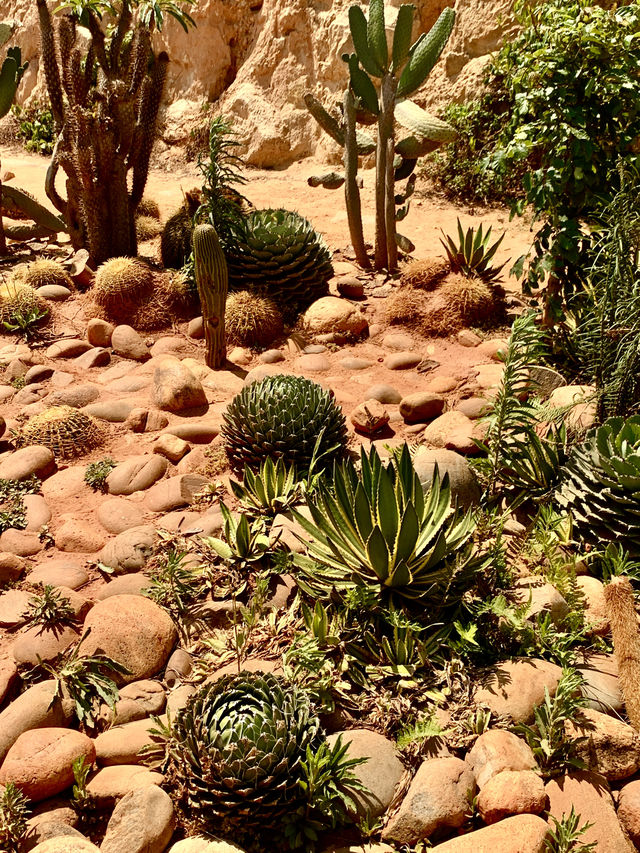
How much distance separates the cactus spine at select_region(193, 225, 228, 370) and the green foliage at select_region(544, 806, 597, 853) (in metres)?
4.31

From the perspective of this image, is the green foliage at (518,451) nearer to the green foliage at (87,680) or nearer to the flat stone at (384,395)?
the flat stone at (384,395)

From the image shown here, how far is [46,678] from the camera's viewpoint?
329 cm

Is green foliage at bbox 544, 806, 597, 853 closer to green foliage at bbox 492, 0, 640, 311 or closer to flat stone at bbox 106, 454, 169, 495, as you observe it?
flat stone at bbox 106, 454, 169, 495

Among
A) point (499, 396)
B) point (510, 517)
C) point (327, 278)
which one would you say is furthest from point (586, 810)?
point (327, 278)

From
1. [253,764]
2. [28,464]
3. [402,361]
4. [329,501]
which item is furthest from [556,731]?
[402,361]

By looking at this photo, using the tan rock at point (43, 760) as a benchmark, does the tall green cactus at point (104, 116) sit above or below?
above

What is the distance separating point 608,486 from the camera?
3.83 m

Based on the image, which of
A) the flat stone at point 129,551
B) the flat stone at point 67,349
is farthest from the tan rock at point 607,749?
the flat stone at point 67,349

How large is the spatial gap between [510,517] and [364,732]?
171 centimetres

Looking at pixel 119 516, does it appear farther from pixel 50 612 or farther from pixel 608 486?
pixel 608 486

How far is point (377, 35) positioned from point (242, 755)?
6.69m

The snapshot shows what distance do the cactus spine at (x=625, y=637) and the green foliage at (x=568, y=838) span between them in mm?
643

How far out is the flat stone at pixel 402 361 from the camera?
6.14 metres

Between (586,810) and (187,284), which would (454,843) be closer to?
(586,810)
